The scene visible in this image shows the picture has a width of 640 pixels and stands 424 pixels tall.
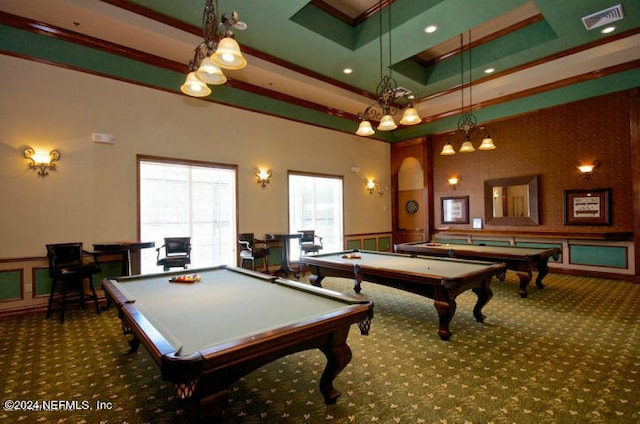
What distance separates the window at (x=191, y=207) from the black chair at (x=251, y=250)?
219 mm

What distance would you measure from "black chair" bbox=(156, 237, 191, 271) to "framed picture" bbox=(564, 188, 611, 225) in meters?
7.47

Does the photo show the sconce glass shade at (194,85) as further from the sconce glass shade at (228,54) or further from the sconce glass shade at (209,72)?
the sconce glass shade at (228,54)

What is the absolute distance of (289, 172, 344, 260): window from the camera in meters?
7.23

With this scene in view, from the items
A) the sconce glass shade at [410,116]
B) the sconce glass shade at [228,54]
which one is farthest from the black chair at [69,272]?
the sconce glass shade at [410,116]

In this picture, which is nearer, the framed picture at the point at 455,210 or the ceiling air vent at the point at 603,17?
the ceiling air vent at the point at 603,17

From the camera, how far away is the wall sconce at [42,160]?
14.1 ft

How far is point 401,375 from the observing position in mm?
2512

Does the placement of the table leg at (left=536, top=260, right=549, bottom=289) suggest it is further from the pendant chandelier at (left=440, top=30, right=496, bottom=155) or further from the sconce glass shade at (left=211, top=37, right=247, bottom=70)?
the sconce glass shade at (left=211, top=37, right=247, bottom=70)

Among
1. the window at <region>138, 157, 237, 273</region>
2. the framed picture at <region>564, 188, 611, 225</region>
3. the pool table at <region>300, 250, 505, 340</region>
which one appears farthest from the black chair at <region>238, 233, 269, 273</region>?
the framed picture at <region>564, 188, 611, 225</region>

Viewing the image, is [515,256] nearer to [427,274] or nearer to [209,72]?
[427,274]

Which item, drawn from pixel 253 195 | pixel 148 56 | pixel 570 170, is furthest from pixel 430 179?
pixel 148 56

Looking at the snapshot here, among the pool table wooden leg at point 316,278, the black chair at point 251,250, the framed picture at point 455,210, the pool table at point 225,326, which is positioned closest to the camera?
the pool table at point 225,326

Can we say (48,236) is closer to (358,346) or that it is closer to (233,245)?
(233,245)

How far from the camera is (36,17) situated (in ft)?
13.6
